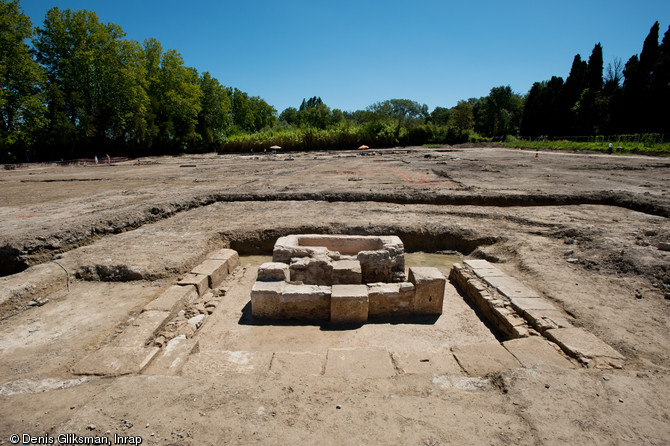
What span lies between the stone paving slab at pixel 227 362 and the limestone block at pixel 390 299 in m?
1.76

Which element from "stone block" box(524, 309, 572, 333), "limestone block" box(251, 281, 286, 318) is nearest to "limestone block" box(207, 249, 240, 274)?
"limestone block" box(251, 281, 286, 318)

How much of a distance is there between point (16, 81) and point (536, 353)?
37366mm

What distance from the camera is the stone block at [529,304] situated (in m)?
4.50

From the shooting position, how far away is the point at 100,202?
34.1 feet

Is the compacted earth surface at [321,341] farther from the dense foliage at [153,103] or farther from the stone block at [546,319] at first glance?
the dense foliage at [153,103]

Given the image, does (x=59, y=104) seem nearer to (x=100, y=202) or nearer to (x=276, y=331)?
(x=100, y=202)

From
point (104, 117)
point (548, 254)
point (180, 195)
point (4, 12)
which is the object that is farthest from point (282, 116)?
point (548, 254)

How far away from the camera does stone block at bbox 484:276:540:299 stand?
16.3 ft

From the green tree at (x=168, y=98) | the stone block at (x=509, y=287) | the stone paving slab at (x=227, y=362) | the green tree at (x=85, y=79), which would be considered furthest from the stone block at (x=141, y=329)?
the green tree at (x=168, y=98)

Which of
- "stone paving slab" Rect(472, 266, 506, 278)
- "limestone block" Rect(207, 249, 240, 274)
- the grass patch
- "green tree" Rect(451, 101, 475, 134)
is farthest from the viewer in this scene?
"green tree" Rect(451, 101, 475, 134)

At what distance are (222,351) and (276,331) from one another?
A: 84cm

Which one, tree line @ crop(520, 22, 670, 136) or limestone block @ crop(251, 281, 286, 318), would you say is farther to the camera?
tree line @ crop(520, 22, 670, 136)

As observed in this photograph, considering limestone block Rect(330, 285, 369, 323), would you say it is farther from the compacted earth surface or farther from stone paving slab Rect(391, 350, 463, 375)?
stone paving slab Rect(391, 350, 463, 375)

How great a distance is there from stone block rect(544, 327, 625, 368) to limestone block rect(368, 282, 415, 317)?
1.81 m
